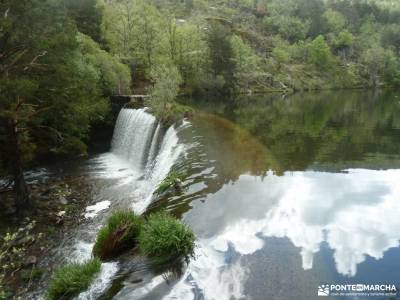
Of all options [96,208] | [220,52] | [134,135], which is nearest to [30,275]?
[96,208]

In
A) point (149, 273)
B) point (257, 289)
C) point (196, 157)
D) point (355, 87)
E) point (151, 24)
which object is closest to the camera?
point (257, 289)

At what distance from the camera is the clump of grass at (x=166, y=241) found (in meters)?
9.17

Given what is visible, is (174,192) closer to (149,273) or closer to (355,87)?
(149,273)

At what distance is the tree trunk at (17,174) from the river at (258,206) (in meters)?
3.16

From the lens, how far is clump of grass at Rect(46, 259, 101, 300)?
27.0ft

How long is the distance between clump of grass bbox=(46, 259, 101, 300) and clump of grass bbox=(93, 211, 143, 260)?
1180 mm

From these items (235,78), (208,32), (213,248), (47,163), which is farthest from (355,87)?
(213,248)

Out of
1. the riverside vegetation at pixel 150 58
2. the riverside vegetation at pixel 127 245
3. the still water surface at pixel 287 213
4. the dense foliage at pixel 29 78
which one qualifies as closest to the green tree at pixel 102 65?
the riverside vegetation at pixel 150 58

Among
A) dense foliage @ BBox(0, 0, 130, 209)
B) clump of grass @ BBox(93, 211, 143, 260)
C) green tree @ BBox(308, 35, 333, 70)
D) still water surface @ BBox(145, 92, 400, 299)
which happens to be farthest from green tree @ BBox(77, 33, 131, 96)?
green tree @ BBox(308, 35, 333, 70)

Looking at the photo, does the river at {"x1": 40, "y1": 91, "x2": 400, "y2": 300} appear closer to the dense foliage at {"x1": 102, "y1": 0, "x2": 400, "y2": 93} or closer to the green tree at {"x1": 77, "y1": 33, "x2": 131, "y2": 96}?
the green tree at {"x1": 77, "y1": 33, "x2": 131, "y2": 96}

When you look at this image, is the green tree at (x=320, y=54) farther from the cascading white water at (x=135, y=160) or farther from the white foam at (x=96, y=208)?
the white foam at (x=96, y=208)

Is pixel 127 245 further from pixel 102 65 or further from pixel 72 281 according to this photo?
pixel 102 65

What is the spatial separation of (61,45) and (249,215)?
12.4 meters

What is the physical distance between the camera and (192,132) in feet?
82.7
